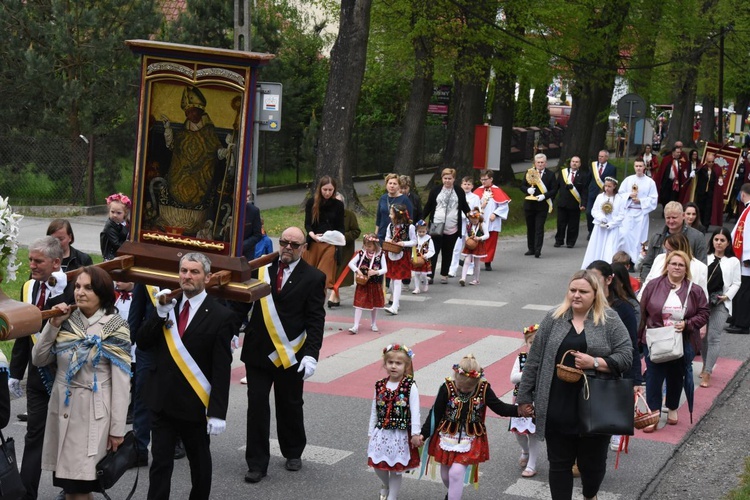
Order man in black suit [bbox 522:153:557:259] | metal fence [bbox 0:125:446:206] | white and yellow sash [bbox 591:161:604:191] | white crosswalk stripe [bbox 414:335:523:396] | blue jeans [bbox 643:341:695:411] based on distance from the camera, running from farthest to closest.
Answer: metal fence [bbox 0:125:446:206] → white and yellow sash [bbox 591:161:604:191] → man in black suit [bbox 522:153:557:259] → white crosswalk stripe [bbox 414:335:523:396] → blue jeans [bbox 643:341:695:411]

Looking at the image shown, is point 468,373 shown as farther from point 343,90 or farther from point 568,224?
point 568,224

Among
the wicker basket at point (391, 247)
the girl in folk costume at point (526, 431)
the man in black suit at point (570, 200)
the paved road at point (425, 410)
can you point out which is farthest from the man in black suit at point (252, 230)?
the man in black suit at point (570, 200)

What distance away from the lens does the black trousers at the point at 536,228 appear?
21250 millimetres

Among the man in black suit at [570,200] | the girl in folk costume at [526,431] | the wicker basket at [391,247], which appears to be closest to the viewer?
the girl in folk costume at [526,431]

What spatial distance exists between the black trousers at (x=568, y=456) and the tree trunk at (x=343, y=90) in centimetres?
1578

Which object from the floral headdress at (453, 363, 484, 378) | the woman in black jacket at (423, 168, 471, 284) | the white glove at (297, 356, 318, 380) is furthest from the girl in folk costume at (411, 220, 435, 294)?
the floral headdress at (453, 363, 484, 378)

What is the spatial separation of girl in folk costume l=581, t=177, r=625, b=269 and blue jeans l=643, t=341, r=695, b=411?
768 centimetres

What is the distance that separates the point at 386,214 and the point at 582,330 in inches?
359

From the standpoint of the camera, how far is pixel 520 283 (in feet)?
60.5

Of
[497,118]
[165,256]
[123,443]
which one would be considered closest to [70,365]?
[123,443]

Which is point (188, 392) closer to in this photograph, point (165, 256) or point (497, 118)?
point (165, 256)

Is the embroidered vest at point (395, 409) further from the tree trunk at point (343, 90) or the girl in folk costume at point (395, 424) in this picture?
the tree trunk at point (343, 90)

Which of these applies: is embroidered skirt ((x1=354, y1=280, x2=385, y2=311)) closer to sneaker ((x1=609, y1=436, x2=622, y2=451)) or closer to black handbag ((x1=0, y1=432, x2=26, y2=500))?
sneaker ((x1=609, y1=436, x2=622, y2=451))

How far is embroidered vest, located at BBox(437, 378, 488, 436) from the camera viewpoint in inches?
313
